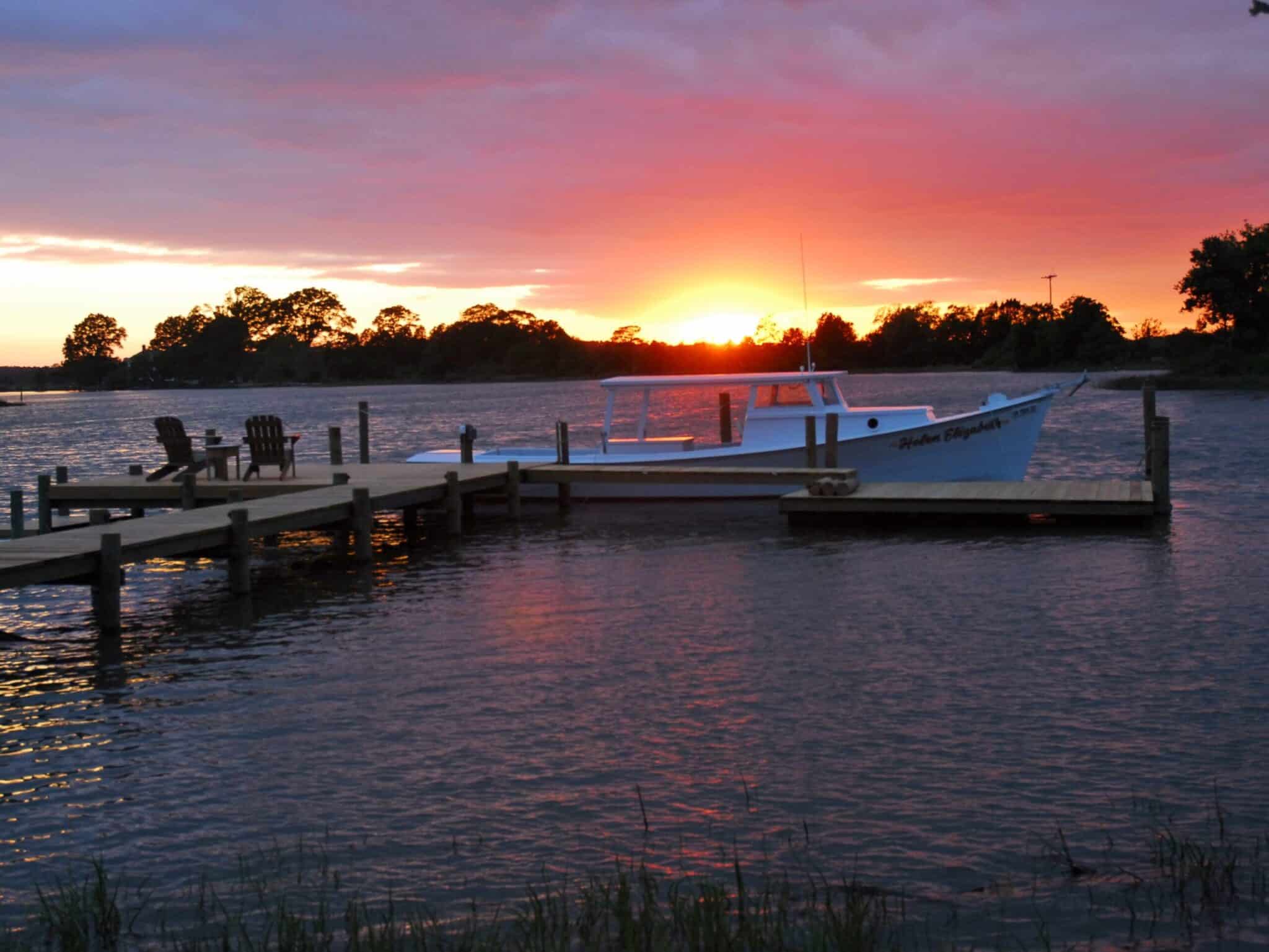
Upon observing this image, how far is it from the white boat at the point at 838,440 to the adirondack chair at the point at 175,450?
656cm

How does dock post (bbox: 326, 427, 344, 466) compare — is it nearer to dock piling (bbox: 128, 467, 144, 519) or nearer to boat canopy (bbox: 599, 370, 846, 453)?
dock piling (bbox: 128, 467, 144, 519)

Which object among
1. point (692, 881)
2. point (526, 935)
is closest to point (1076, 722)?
point (692, 881)

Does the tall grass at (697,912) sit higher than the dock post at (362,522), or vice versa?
the dock post at (362,522)

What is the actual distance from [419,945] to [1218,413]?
64117 millimetres

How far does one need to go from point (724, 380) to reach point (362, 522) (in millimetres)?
8405

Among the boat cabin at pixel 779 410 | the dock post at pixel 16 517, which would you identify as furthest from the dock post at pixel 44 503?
the boat cabin at pixel 779 410

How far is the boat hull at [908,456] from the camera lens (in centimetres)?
2420

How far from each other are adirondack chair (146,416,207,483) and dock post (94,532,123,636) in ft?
23.9

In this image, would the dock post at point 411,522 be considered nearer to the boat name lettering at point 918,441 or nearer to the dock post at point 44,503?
the dock post at point 44,503

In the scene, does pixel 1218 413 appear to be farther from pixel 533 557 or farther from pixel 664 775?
pixel 664 775

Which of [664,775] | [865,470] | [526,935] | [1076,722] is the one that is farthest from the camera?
[865,470]

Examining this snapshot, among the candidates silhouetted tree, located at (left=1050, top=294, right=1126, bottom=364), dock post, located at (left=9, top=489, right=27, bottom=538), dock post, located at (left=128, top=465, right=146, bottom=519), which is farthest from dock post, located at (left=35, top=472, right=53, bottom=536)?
silhouetted tree, located at (left=1050, top=294, right=1126, bottom=364)

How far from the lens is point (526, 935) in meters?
5.84

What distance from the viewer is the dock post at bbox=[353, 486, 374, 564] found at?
18.3 meters
